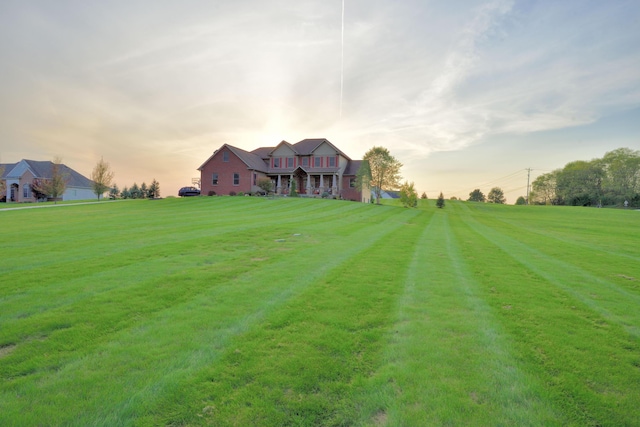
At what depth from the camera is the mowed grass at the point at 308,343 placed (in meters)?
2.80

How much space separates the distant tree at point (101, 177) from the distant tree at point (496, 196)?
112818 millimetres

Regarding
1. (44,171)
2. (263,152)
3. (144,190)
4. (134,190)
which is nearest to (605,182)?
(263,152)

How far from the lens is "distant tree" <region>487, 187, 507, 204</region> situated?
103625mm

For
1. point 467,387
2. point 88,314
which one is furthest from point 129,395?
point 467,387

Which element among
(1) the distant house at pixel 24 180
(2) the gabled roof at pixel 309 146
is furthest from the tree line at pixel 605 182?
(1) the distant house at pixel 24 180

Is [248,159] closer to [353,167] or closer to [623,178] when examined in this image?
[353,167]

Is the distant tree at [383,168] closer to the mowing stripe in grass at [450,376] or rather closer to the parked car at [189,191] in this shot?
the parked car at [189,191]

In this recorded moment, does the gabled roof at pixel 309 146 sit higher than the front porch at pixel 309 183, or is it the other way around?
the gabled roof at pixel 309 146

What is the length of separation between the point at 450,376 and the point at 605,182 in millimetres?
85396

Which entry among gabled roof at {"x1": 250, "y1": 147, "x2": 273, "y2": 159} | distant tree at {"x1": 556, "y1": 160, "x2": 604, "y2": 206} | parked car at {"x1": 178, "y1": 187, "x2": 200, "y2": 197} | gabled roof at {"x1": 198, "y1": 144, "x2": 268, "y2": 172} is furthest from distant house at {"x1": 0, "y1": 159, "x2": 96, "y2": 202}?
distant tree at {"x1": 556, "y1": 160, "x2": 604, "y2": 206}

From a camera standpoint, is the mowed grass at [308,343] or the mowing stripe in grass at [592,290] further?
the mowing stripe in grass at [592,290]

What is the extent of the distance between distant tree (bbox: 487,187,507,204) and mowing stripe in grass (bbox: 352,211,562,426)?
116 meters

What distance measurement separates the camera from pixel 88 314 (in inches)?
186

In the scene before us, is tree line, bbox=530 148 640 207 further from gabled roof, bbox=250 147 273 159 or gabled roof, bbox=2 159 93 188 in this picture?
gabled roof, bbox=2 159 93 188
